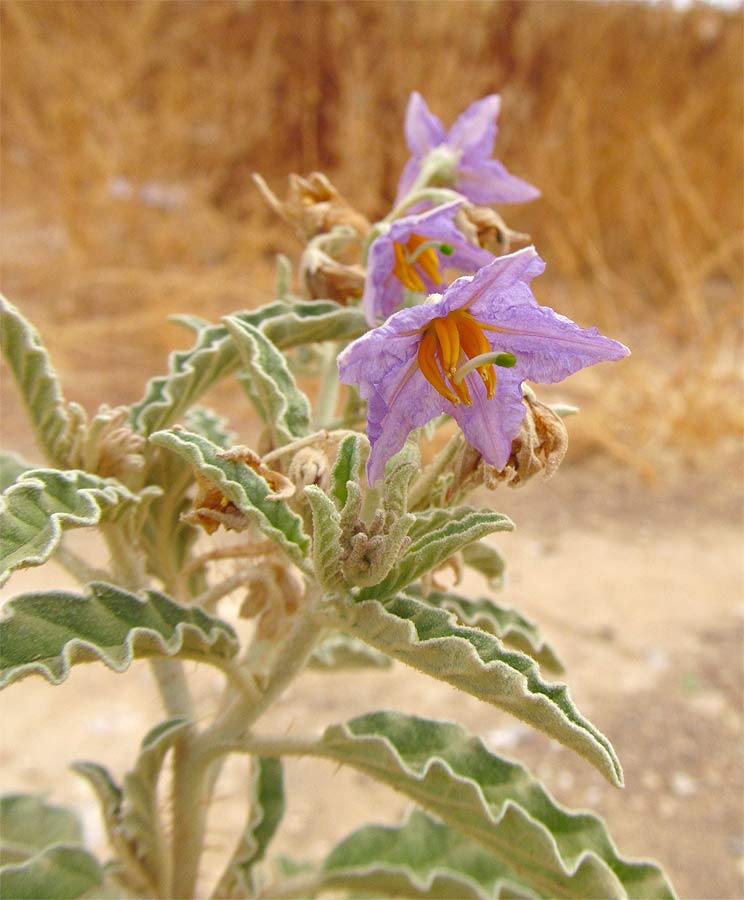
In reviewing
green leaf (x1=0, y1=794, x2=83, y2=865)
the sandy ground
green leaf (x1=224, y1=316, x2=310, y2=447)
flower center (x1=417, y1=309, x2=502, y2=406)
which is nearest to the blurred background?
the sandy ground

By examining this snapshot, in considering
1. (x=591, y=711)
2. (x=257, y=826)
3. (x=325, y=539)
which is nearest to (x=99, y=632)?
(x=325, y=539)

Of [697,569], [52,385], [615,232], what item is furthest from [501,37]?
[52,385]

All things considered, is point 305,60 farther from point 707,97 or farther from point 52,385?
point 52,385

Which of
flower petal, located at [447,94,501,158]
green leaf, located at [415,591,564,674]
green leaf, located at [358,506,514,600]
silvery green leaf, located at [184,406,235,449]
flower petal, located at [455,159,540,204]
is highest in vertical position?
flower petal, located at [447,94,501,158]

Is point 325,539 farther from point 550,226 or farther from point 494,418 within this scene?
point 550,226

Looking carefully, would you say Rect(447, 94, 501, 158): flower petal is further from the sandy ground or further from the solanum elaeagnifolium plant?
the sandy ground

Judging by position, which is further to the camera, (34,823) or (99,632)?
(34,823)

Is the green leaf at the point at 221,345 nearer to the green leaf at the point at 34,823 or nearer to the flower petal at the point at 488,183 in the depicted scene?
the flower petal at the point at 488,183
